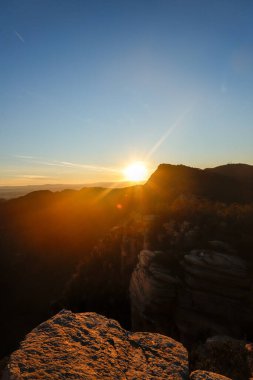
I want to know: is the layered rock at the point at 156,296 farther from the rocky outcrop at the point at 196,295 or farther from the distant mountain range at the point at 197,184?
the distant mountain range at the point at 197,184

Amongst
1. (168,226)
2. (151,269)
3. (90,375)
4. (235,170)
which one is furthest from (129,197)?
(90,375)

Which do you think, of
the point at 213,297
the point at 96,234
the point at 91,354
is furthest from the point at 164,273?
the point at 96,234

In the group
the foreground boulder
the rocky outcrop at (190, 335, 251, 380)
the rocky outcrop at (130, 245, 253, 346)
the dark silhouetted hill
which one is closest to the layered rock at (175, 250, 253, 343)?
the rocky outcrop at (130, 245, 253, 346)

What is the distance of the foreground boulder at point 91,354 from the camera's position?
3.07 metres

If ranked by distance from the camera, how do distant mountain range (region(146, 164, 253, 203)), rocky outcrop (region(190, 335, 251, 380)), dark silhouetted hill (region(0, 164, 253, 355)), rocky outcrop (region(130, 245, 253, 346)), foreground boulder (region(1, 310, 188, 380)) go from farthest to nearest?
distant mountain range (region(146, 164, 253, 203))
dark silhouetted hill (region(0, 164, 253, 355))
rocky outcrop (region(130, 245, 253, 346))
rocky outcrop (region(190, 335, 251, 380))
foreground boulder (region(1, 310, 188, 380))

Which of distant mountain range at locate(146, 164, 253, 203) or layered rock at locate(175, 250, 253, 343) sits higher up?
distant mountain range at locate(146, 164, 253, 203)

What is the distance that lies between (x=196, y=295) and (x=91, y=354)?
15.4 metres

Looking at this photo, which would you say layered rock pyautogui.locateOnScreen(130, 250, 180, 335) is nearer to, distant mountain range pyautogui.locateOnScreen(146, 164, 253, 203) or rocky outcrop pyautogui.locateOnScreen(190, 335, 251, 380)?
rocky outcrop pyautogui.locateOnScreen(190, 335, 251, 380)

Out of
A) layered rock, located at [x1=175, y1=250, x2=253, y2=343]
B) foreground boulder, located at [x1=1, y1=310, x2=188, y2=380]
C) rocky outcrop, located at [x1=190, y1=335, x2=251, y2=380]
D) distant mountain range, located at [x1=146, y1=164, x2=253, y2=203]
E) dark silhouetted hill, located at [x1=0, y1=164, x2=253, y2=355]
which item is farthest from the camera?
distant mountain range, located at [x1=146, y1=164, x2=253, y2=203]

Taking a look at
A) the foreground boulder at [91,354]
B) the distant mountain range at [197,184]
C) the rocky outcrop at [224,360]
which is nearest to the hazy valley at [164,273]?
the rocky outcrop at [224,360]

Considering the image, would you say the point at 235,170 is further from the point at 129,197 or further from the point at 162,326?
the point at 162,326

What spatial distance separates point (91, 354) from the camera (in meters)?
3.47

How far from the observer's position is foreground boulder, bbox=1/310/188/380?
3068 millimetres

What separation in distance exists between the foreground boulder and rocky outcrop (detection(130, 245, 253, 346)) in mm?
13516
